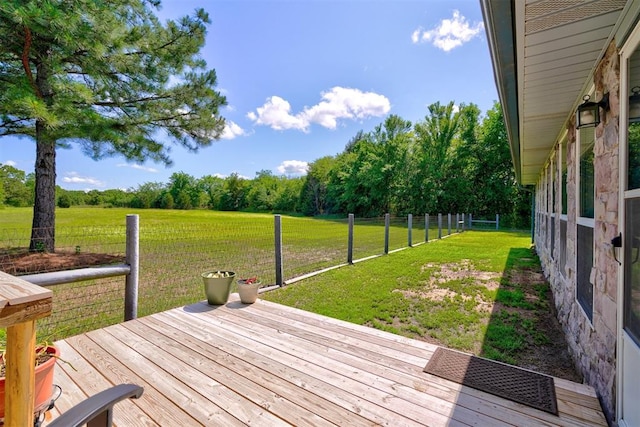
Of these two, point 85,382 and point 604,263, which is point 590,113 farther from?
point 85,382

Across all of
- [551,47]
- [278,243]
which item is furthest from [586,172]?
[278,243]

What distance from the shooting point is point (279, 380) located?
78.7 inches

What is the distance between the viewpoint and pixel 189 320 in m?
3.05

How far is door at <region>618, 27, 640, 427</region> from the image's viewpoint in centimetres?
141

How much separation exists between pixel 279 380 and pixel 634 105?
2610 mm

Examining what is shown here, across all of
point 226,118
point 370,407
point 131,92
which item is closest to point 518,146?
point 370,407

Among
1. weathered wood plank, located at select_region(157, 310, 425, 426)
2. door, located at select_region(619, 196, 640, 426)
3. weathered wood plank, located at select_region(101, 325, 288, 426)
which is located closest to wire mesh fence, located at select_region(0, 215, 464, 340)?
weathered wood plank, located at select_region(101, 325, 288, 426)

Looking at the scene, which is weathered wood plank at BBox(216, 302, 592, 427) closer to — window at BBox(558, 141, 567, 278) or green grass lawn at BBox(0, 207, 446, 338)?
green grass lawn at BBox(0, 207, 446, 338)

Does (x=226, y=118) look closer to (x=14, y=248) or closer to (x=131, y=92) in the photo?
(x=131, y=92)

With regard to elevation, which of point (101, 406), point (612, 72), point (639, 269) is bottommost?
→ point (101, 406)

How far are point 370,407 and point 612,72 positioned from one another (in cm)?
Answer: 255

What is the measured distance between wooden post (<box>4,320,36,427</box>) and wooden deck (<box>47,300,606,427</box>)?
3.47 feet

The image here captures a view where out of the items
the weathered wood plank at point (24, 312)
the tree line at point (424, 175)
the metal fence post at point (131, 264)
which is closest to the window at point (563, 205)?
the weathered wood plank at point (24, 312)

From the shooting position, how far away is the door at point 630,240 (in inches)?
55.6
